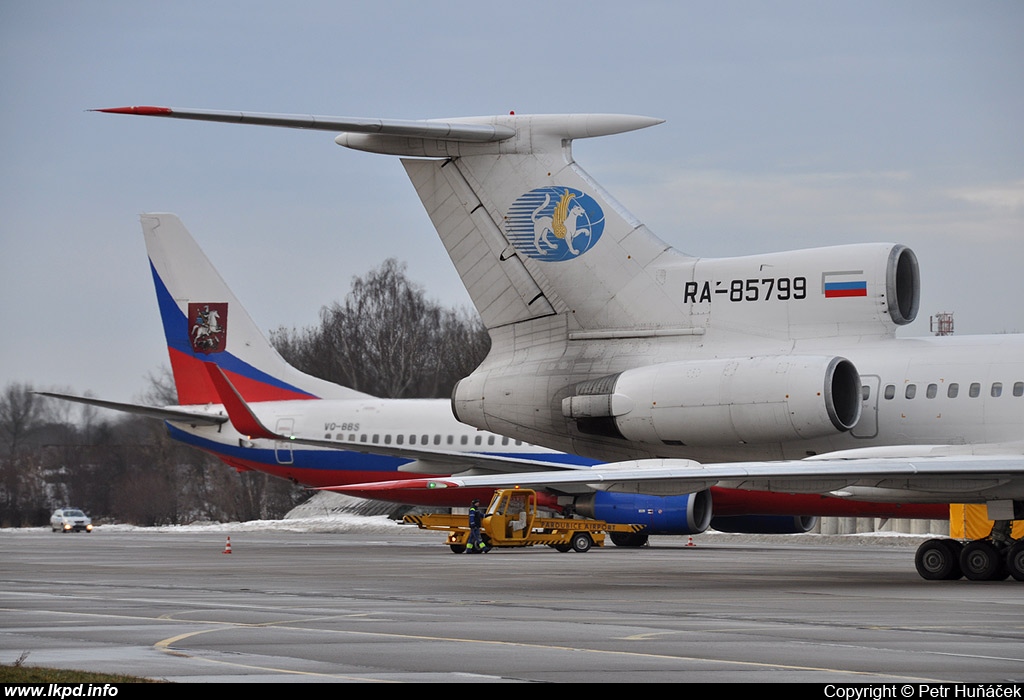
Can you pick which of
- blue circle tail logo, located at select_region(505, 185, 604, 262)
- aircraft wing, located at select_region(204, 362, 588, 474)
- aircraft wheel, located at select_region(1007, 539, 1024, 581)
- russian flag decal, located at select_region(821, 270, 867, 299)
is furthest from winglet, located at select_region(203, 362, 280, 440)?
aircraft wheel, located at select_region(1007, 539, 1024, 581)

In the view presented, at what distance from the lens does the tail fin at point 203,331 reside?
4119cm

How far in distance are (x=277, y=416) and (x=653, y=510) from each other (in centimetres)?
1474

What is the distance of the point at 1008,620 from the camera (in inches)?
535

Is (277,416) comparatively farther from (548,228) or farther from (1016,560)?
(1016,560)

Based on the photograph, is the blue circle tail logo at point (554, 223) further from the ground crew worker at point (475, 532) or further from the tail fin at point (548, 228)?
the ground crew worker at point (475, 532)

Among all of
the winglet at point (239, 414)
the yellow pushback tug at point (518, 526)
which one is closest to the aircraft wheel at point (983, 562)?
the yellow pushback tug at point (518, 526)

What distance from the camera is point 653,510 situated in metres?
30.0

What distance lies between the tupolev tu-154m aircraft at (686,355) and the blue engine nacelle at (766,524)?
967cm

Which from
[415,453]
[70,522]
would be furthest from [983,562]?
[70,522]

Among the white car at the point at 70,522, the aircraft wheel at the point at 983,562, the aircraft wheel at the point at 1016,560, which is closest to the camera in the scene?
the aircraft wheel at the point at 1016,560
